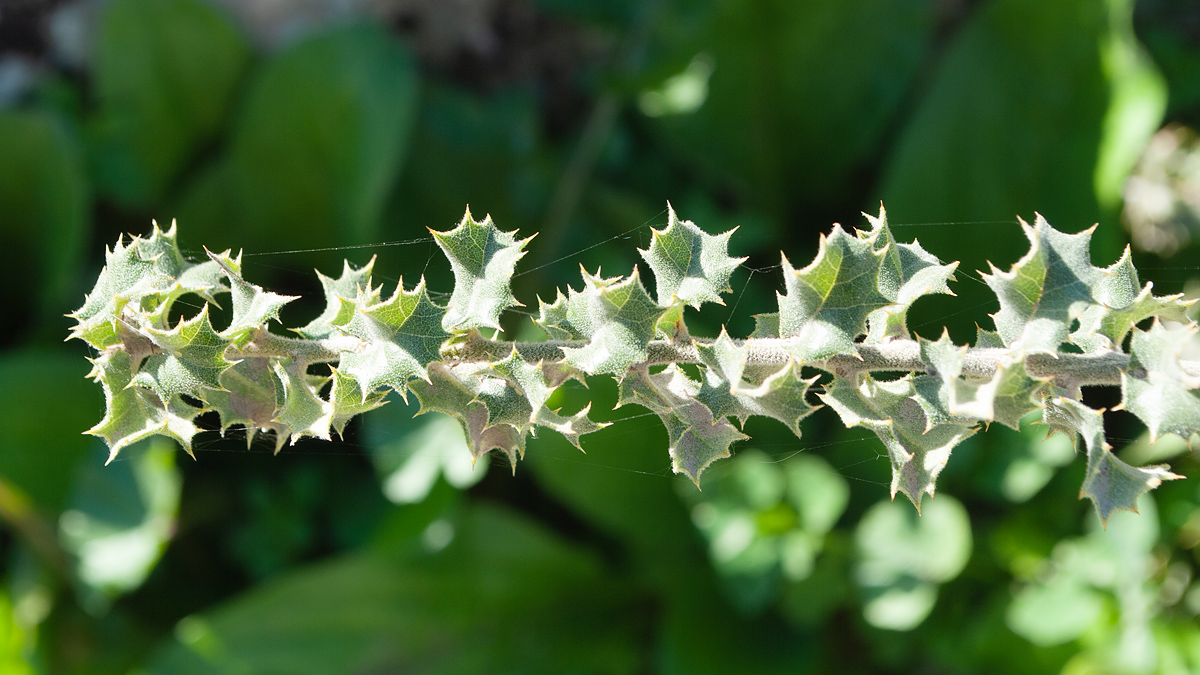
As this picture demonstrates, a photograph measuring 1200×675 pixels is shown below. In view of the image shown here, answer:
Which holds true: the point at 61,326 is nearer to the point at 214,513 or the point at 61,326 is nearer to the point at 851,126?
the point at 214,513

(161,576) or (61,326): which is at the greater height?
(61,326)

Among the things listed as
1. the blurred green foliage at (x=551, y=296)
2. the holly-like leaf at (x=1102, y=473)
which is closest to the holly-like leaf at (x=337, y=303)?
the holly-like leaf at (x=1102, y=473)

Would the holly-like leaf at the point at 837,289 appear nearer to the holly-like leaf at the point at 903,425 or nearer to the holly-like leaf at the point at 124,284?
the holly-like leaf at the point at 903,425

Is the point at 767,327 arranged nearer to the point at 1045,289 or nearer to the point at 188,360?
the point at 1045,289

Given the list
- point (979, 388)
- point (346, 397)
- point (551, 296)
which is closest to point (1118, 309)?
point (979, 388)

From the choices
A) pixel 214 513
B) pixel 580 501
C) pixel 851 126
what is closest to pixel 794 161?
pixel 851 126

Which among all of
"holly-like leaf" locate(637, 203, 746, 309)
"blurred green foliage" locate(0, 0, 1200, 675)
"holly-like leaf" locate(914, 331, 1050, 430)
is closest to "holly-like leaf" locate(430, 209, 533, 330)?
"holly-like leaf" locate(637, 203, 746, 309)
